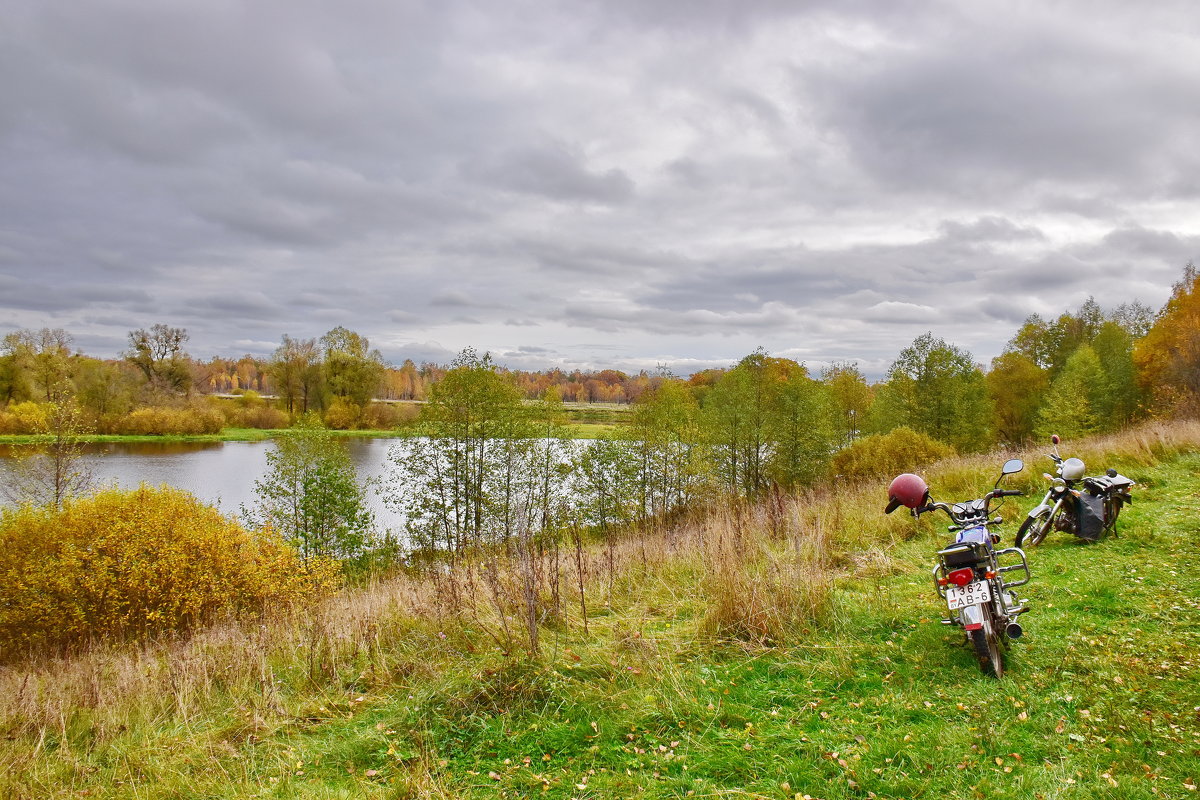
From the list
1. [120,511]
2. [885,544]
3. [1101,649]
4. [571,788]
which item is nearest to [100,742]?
[571,788]

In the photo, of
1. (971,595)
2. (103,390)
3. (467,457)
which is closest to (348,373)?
(103,390)

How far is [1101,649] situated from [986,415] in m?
34.6

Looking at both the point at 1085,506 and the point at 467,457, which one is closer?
the point at 1085,506

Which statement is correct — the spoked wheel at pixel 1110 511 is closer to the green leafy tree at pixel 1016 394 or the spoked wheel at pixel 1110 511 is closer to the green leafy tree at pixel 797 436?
→ the green leafy tree at pixel 797 436

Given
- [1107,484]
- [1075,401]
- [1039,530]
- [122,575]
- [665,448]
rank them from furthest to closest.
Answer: [1075,401] → [665,448] → [122,575] → [1039,530] → [1107,484]

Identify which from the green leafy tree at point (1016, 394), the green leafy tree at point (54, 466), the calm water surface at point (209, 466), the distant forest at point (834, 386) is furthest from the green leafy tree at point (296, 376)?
the green leafy tree at point (1016, 394)

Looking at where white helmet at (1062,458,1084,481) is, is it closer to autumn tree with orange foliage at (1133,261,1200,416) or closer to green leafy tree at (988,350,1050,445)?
autumn tree with orange foliage at (1133,261,1200,416)

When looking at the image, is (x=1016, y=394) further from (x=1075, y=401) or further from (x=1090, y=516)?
(x=1090, y=516)

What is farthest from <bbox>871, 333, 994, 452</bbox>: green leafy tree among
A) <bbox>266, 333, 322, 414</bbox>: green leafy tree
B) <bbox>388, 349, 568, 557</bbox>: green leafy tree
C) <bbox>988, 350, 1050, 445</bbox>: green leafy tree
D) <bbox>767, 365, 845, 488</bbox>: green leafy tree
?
<bbox>266, 333, 322, 414</bbox>: green leafy tree

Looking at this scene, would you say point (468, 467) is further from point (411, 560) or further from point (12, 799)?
point (12, 799)

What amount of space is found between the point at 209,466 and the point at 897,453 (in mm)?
41527

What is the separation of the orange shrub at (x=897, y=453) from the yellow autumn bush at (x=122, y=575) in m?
22.1

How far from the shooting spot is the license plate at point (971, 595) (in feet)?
13.2

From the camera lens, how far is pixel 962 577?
13.6ft
